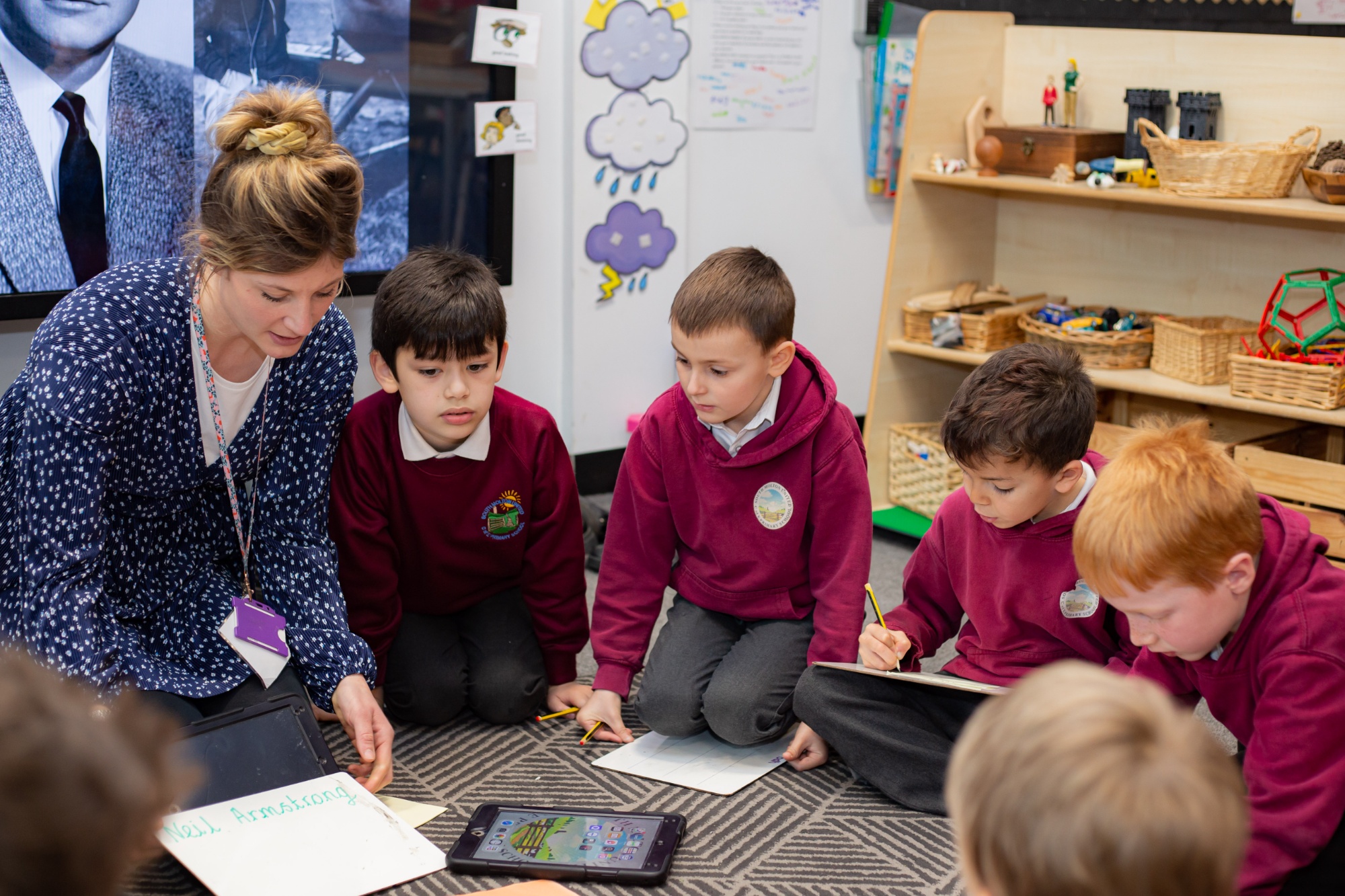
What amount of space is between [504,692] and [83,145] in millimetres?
1079

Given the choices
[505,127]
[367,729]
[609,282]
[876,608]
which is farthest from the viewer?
[609,282]

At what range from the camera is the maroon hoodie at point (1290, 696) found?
1.09 metres

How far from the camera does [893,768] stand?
1526 millimetres

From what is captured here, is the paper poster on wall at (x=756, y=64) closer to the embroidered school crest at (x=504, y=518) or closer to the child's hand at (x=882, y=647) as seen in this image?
the embroidered school crest at (x=504, y=518)

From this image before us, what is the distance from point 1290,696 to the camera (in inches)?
44.0

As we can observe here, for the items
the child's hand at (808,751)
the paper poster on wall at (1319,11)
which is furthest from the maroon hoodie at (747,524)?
the paper poster on wall at (1319,11)

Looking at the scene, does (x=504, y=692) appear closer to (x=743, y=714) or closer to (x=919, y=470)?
(x=743, y=714)

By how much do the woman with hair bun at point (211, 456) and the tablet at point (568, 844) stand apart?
0.17 metres

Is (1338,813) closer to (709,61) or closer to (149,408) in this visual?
(149,408)

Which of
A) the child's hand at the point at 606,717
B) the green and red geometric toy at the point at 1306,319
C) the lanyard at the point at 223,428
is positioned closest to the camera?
the lanyard at the point at 223,428

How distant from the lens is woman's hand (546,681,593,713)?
1.78 m

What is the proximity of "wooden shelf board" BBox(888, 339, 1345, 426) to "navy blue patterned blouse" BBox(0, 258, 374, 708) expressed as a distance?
1326 millimetres

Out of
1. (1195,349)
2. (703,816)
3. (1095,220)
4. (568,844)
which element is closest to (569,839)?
(568,844)

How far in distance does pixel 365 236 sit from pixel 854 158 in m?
1.27
